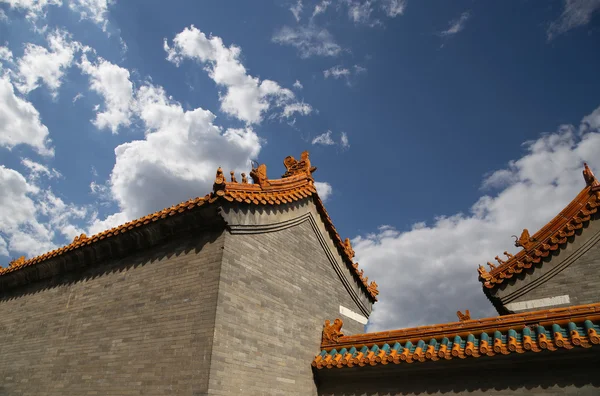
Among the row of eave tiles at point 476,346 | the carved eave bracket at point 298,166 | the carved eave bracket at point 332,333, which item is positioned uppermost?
the carved eave bracket at point 298,166

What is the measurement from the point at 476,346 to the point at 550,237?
→ 5.05 m

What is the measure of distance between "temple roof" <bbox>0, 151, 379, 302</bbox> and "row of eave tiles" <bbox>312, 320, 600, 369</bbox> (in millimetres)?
3821

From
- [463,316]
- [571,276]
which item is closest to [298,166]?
[463,316]

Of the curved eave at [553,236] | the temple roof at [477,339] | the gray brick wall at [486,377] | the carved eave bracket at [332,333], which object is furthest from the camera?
the curved eave at [553,236]

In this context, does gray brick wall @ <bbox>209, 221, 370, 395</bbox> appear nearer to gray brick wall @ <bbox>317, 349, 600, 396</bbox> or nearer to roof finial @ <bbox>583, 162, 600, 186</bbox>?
gray brick wall @ <bbox>317, 349, 600, 396</bbox>

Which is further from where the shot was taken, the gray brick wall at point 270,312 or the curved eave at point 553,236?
the curved eave at point 553,236

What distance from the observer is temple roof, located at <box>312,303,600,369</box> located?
23.8 ft

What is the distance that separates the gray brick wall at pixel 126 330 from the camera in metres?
7.88

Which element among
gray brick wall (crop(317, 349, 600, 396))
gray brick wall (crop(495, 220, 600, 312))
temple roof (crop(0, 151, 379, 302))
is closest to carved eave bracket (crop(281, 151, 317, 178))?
temple roof (crop(0, 151, 379, 302))

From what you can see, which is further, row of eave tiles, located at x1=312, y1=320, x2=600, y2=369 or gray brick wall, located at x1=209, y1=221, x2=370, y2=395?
gray brick wall, located at x1=209, y1=221, x2=370, y2=395

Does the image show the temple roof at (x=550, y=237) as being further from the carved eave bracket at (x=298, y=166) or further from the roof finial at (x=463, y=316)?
the carved eave bracket at (x=298, y=166)

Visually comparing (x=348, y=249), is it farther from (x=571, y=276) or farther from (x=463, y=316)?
(x=571, y=276)

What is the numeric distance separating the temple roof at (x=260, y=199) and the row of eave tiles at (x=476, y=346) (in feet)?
12.5

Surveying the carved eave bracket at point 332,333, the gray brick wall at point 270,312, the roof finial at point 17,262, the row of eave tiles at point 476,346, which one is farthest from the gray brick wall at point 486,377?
the roof finial at point 17,262
